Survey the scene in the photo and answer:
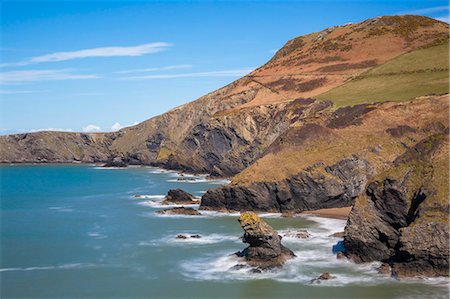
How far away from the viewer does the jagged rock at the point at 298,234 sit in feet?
176

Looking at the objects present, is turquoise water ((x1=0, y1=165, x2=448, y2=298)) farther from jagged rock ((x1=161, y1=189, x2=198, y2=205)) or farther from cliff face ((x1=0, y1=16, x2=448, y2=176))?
cliff face ((x1=0, y1=16, x2=448, y2=176))

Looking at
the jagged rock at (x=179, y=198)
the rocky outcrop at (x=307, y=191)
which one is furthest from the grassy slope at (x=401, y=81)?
the jagged rock at (x=179, y=198)

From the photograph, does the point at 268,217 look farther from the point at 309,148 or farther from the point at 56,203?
the point at 56,203

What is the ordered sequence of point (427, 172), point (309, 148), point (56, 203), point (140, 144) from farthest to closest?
point (140, 144), point (56, 203), point (309, 148), point (427, 172)

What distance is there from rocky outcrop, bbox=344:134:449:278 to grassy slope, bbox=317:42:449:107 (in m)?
49.0

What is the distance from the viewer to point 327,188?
6781cm

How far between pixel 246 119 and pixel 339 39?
47416mm

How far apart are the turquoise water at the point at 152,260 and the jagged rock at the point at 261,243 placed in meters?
1.36

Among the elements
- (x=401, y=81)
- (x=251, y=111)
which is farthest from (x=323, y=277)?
(x=251, y=111)

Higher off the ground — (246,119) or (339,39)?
(339,39)

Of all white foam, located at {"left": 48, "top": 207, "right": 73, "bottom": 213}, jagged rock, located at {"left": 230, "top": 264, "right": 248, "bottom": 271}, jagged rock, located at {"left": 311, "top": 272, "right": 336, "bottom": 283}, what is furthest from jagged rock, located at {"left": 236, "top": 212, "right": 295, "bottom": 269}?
white foam, located at {"left": 48, "top": 207, "right": 73, "bottom": 213}

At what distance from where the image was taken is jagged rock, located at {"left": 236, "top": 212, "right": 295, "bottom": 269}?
42.5 metres

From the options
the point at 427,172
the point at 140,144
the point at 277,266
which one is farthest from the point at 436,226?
the point at 140,144

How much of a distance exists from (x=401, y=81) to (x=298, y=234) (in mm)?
63045
